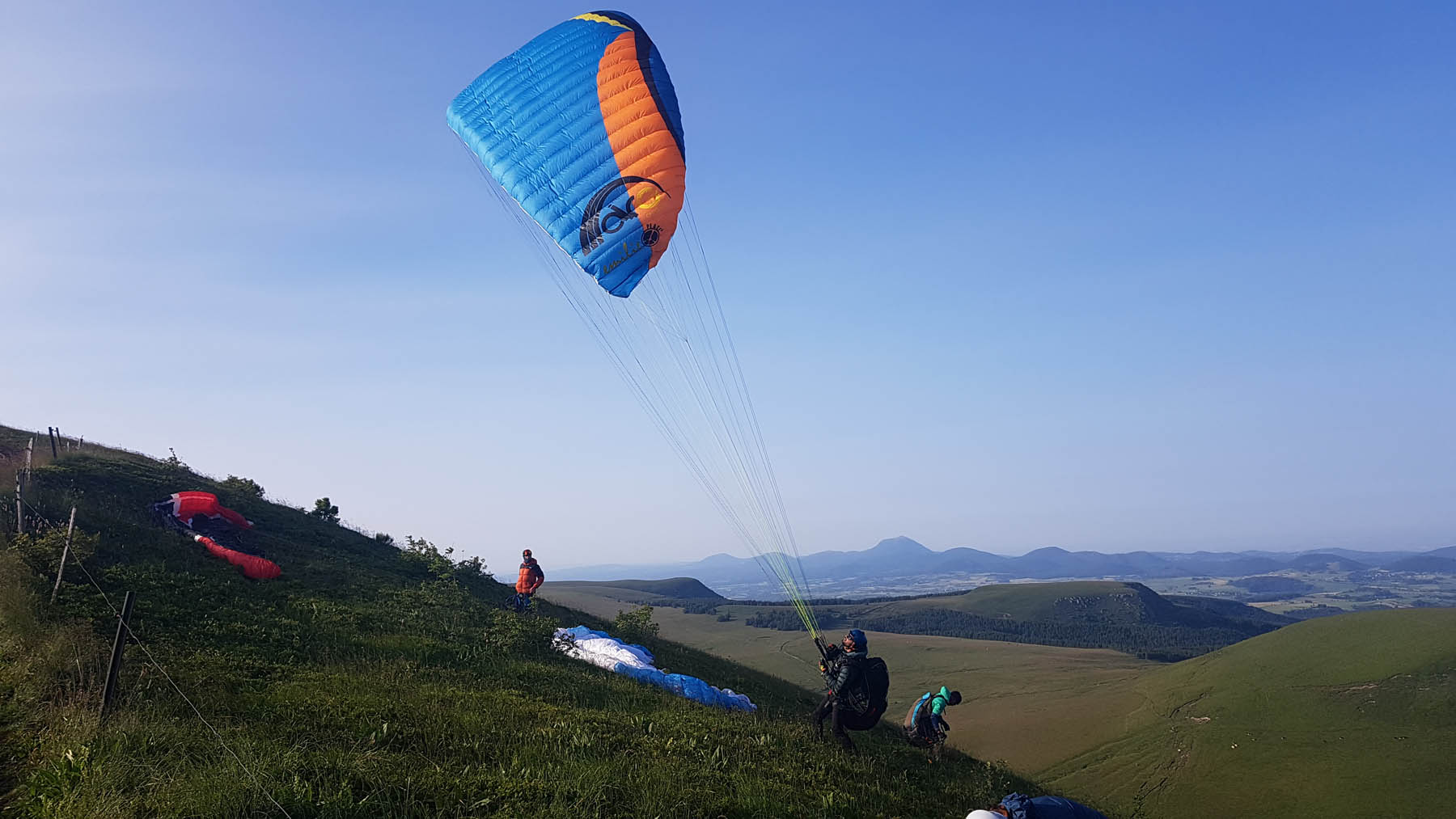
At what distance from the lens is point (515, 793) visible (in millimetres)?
6430

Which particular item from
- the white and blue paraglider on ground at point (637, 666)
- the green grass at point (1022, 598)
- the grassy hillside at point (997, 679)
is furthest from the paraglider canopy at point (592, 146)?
the green grass at point (1022, 598)

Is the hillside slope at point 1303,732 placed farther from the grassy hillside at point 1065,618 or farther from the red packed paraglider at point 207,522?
the grassy hillside at point 1065,618

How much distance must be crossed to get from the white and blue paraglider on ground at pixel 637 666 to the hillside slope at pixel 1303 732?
18.4 metres

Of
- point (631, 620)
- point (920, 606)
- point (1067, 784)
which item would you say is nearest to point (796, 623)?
point (920, 606)

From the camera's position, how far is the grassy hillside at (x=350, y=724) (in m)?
6.04

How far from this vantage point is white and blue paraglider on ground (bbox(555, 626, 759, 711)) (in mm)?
13375

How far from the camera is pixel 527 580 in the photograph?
1961 centimetres

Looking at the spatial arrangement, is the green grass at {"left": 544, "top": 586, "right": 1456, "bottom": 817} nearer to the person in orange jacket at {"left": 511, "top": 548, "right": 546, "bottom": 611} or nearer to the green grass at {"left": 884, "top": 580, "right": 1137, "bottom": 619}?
the person in orange jacket at {"left": 511, "top": 548, "right": 546, "bottom": 611}

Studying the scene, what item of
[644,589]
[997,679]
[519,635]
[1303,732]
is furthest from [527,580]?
[644,589]

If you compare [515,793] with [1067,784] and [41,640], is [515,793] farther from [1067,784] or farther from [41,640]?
[1067,784]

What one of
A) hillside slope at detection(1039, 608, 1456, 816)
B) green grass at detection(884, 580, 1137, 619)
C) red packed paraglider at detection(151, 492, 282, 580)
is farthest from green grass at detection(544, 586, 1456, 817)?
green grass at detection(884, 580, 1137, 619)

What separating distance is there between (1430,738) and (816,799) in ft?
106

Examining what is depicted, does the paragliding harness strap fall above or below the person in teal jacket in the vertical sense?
above

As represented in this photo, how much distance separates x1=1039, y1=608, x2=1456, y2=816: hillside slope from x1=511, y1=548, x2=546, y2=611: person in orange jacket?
66.2 feet
